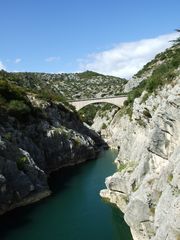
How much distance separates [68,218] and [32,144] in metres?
20.8

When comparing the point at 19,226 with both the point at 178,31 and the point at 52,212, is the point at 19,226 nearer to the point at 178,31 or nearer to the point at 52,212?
the point at 52,212

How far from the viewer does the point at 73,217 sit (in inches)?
1644

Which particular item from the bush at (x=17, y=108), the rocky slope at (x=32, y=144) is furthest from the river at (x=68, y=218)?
the bush at (x=17, y=108)

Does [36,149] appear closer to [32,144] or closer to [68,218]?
[32,144]

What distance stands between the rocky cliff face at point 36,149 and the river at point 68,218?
1930 mm

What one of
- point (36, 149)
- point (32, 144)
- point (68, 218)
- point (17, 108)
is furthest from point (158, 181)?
point (17, 108)

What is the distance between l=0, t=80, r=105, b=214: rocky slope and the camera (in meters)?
45.3

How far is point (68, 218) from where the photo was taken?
4162cm

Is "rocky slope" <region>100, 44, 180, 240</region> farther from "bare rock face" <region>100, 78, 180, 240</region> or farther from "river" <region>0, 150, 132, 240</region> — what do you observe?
"river" <region>0, 150, 132, 240</region>

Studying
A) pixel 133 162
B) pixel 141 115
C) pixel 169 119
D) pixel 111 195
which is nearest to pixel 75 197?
pixel 111 195

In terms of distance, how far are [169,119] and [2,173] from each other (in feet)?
71.5

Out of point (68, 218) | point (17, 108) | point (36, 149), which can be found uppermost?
point (17, 108)

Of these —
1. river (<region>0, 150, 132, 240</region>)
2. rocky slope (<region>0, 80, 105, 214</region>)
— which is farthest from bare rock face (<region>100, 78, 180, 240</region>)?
rocky slope (<region>0, 80, 105, 214</region>)

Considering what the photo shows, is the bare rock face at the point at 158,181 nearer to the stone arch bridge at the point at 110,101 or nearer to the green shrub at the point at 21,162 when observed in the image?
the green shrub at the point at 21,162
